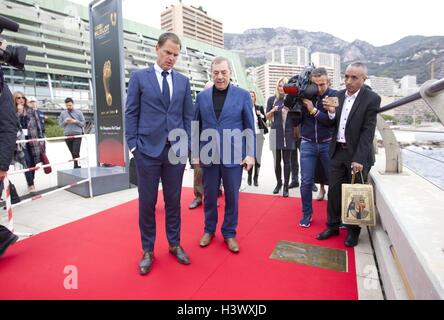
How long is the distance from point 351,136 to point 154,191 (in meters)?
1.75

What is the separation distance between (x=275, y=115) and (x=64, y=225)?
328 cm

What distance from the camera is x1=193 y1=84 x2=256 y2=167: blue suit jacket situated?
2.59 m

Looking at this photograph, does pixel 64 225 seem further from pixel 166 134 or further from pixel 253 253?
pixel 253 253

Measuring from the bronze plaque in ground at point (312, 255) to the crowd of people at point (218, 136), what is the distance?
0.23 m

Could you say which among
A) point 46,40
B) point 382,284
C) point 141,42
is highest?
point 141,42

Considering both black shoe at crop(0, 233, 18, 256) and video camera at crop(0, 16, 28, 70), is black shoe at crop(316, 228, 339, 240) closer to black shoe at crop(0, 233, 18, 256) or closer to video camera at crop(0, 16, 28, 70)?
black shoe at crop(0, 233, 18, 256)

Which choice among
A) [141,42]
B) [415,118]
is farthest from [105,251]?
[141,42]

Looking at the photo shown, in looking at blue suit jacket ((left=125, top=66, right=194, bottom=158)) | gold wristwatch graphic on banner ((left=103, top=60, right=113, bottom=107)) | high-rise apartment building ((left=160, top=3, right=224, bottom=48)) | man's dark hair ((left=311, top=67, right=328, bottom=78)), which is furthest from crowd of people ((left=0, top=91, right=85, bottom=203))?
high-rise apartment building ((left=160, top=3, right=224, bottom=48))

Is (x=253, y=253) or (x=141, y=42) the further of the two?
(x=141, y=42)

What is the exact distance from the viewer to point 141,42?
53531 millimetres

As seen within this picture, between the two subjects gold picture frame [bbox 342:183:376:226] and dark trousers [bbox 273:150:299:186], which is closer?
gold picture frame [bbox 342:183:376:226]

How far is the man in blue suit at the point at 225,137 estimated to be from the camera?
258cm

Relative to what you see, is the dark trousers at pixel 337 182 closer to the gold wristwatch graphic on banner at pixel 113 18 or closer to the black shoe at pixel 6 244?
the black shoe at pixel 6 244
